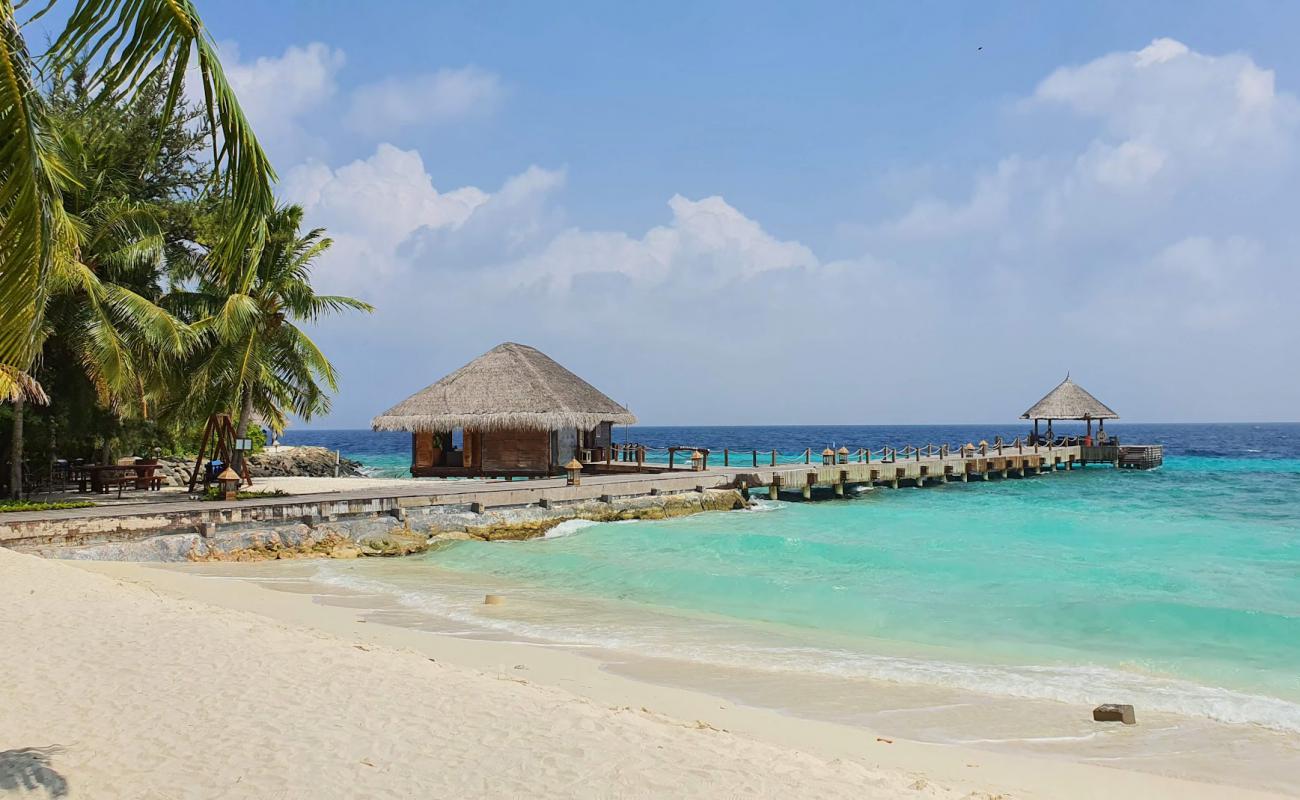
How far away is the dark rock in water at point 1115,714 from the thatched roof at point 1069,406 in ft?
132

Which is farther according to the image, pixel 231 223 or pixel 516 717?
pixel 516 717

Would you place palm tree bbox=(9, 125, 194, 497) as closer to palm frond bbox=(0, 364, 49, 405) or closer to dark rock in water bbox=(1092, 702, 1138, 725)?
palm frond bbox=(0, 364, 49, 405)

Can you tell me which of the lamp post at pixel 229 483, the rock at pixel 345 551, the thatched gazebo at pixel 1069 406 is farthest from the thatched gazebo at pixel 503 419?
the thatched gazebo at pixel 1069 406

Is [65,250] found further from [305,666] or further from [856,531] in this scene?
[856,531]

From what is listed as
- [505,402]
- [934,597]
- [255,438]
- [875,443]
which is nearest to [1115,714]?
[934,597]

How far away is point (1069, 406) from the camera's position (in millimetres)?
43781

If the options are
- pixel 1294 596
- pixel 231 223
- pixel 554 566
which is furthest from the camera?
pixel 554 566

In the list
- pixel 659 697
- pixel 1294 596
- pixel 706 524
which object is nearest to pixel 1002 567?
pixel 1294 596

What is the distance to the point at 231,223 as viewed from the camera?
13.9 feet

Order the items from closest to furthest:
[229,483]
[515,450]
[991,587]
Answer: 1. [991,587]
2. [229,483]
3. [515,450]

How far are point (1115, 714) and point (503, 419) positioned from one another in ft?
69.4

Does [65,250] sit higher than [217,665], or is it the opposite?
[65,250]

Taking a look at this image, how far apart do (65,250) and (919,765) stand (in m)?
7.03

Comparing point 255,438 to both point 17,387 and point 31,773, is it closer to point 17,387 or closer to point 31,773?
point 17,387
